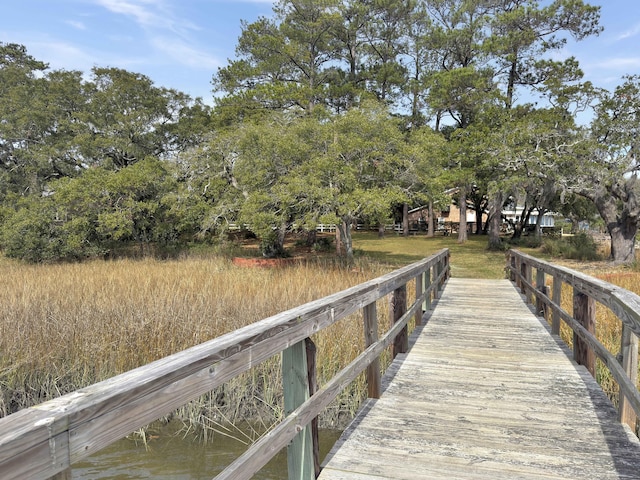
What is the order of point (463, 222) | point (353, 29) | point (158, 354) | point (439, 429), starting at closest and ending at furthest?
point (439, 429) < point (158, 354) < point (353, 29) < point (463, 222)

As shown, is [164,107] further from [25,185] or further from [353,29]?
[353,29]

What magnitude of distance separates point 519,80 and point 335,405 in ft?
85.4

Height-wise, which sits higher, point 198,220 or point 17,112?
point 17,112

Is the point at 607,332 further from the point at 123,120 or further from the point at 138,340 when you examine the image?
the point at 123,120

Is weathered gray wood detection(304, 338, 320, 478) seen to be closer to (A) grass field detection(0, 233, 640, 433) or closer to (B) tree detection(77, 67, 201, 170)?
(A) grass field detection(0, 233, 640, 433)

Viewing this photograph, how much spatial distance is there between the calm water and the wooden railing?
1801 mm

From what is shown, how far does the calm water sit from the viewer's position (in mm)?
3912

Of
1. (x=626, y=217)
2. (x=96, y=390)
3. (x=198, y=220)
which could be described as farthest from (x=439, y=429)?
(x=626, y=217)

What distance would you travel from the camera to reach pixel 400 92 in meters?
30.6

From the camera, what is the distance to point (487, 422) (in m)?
3.30

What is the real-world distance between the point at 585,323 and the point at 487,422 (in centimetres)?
176

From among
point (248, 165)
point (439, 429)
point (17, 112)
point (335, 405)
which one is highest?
point (17, 112)

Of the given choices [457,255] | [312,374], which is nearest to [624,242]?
[457,255]

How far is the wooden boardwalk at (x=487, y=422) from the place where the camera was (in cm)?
264
